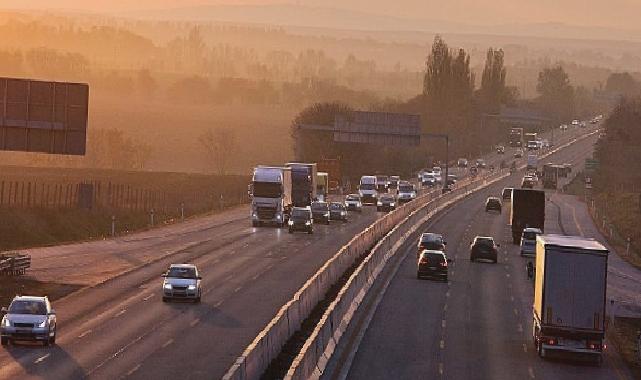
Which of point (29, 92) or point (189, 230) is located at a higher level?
point (29, 92)

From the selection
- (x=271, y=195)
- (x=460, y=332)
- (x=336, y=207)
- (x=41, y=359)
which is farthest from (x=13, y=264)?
(x=336, y=207)

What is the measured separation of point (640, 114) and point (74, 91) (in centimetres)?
13782

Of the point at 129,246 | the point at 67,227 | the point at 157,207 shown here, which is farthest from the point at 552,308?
the point at 157,207

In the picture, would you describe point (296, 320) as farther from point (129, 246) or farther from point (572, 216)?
point (572, 216)

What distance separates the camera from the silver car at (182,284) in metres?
51.4

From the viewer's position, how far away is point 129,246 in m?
79.1

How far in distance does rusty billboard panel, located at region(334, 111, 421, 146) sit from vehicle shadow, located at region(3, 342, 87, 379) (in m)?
97.3

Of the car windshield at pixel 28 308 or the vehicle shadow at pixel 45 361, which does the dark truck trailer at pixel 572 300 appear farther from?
the car windshield at pixel 28 308

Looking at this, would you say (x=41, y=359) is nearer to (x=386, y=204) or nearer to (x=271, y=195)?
(x=271, y=195)

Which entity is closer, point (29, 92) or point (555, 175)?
point (29, 92)

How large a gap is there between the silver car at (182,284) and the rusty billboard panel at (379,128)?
8425 cm

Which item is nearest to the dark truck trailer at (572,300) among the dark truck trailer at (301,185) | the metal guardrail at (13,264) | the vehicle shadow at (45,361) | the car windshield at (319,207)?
the vehicle shadow at (45,361)

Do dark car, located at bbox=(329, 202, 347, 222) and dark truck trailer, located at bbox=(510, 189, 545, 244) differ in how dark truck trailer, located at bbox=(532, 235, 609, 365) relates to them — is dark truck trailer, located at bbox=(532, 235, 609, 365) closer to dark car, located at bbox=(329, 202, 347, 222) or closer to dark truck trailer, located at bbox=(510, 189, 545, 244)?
dark truck trailer, located at bbox=(510, 189, 545, 244)

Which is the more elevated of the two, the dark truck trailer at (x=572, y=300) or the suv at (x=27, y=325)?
the dark truck trailer at (x=572, y=300)
